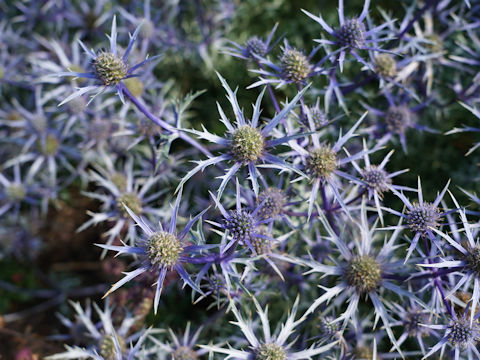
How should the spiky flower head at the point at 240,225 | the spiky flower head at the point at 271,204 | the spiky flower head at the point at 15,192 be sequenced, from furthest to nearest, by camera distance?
the spiky flower head at the point at 15,192
the spiky flower head at the point at 271,204
the spiky flower head at the point at 240,225

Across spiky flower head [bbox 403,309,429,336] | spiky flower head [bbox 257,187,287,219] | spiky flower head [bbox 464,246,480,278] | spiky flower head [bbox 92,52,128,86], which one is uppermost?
spiky flower head [bbox 92,52,128,86]

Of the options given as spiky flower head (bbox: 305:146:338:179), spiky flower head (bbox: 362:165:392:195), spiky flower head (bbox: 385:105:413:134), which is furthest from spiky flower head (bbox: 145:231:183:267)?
spiky flower head (bbox: 385:105:413:134)

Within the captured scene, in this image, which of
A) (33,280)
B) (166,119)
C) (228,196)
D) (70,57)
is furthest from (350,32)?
(33,280)

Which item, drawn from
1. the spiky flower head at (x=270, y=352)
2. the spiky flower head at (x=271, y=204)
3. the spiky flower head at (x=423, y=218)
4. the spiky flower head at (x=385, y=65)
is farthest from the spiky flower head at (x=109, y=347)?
the spiky flower head at (x=385, y=65)

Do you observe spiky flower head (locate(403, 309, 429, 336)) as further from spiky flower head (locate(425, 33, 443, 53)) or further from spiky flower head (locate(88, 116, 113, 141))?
spiky flower head (locate(88, 116, 113, 141))

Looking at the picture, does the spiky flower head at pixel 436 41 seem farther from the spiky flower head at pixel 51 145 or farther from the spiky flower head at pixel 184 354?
the spiky flower head at pixel 51 145

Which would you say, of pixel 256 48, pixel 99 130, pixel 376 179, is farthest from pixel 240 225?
pixel 99 130

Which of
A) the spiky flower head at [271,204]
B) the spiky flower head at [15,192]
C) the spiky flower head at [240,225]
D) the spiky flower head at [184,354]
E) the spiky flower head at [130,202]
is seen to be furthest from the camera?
the spiky flower head at [15,192]

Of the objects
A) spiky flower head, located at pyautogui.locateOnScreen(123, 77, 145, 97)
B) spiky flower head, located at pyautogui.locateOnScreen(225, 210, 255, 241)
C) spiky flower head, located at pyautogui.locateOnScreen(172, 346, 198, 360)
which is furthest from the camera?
spiky flower head, located at pyautogui.locateOnScreen(123, 77, 145, 97)
